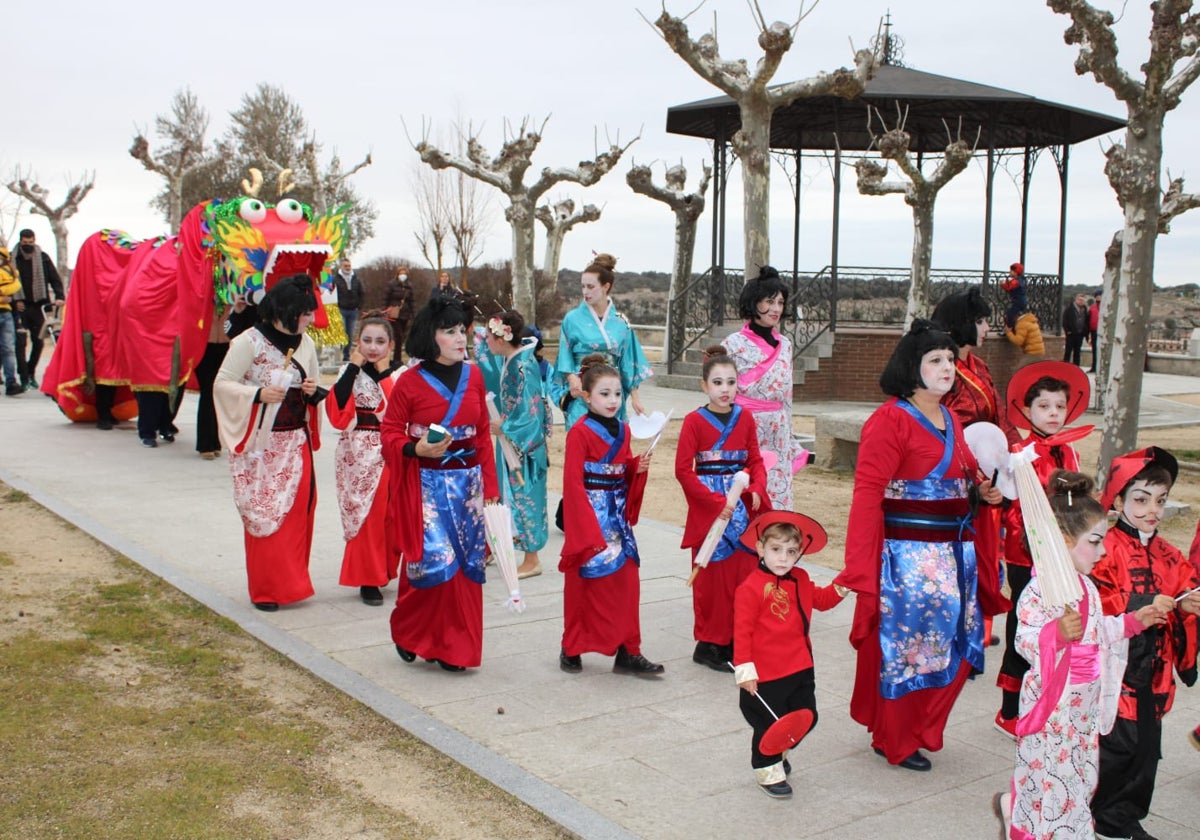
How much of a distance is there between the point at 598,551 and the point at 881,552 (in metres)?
1.35

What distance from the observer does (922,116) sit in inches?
781

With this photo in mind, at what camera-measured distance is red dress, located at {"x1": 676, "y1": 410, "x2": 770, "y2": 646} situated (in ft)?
17.6

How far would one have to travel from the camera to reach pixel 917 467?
14.0ft

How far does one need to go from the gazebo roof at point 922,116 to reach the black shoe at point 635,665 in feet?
43.6

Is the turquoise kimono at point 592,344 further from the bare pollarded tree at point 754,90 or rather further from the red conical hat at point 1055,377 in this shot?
the bare pollarded tree at point 754,90

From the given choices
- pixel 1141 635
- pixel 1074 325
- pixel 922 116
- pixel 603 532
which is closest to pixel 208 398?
pixel 603 532

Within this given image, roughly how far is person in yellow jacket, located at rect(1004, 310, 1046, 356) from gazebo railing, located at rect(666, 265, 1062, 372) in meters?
0.61

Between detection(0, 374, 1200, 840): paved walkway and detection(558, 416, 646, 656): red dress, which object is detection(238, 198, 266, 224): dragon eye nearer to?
detection(0, 374, 1200, 840): paved walkway

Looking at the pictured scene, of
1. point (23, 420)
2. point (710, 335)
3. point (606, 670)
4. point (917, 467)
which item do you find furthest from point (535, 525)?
point (710, 335)

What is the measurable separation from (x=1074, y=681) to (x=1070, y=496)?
626mm

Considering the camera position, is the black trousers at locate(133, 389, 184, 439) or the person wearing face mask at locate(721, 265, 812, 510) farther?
the black trousers at locate(133, 389, 184, 439)

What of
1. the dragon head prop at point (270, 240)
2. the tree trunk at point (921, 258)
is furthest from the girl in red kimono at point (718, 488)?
the tree trunk at point (921, 258)

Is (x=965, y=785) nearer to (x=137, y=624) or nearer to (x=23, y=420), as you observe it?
(x=137, y=624)

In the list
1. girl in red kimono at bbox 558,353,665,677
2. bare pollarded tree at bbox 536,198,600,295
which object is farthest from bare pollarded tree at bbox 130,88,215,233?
girl in red kimono at bbox 558,353,665,677
